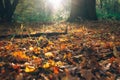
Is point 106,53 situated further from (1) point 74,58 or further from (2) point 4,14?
(2) point 4,14

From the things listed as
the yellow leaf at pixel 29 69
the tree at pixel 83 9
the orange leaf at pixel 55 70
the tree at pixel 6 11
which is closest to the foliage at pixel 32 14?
the tree at pixel 6 11

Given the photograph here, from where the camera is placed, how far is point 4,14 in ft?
47.2

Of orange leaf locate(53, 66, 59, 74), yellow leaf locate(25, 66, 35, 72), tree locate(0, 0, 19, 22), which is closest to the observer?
orange leaf locate(53, 66, 59, 74)

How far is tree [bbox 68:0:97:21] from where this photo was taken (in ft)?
38.6

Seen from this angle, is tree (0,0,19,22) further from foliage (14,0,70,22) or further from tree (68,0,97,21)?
foliage (14,0,70,22)

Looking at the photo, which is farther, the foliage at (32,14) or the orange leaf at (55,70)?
the foliage at (32,14)

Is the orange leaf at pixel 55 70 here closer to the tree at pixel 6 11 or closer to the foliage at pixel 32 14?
the tree at pixel 6 11

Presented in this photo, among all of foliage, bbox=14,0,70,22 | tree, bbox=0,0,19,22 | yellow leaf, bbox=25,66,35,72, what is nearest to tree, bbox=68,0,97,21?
tree, bbox=0,0,19,22

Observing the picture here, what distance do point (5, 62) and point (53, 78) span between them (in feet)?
3.38

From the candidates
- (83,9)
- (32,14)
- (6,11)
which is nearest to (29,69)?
(83,9)

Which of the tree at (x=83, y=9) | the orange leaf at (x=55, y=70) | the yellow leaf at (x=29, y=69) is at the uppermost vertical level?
the tree at (x=83, y=9)

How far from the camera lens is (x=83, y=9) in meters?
11.8

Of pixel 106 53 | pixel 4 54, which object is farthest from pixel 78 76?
pixel 4 54

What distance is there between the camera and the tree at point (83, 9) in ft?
38.6
